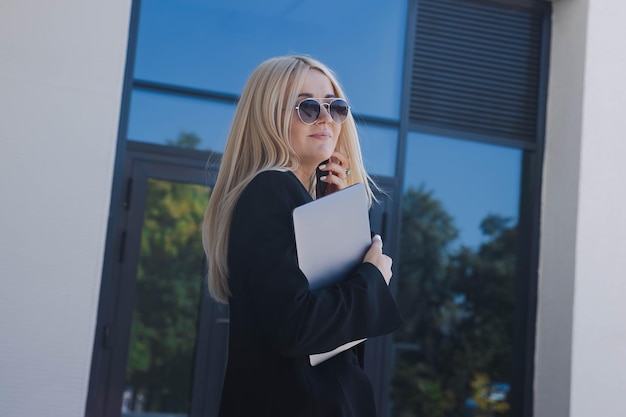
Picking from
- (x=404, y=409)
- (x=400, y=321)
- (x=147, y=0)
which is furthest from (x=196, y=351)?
(x=400, y=321)

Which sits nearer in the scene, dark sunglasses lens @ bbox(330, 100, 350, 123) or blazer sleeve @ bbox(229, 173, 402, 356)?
blazer sleeve @ bbox(229, 173, 402, 356)

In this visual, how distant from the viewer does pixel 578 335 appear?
579 cm

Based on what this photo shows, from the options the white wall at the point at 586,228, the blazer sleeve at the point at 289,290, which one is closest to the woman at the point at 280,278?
the blazer sleeve at the point at 289,290

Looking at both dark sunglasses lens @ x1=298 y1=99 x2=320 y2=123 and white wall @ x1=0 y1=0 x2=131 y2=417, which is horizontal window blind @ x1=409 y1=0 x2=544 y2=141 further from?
dark sunglasses lens @ x1=298 y1=99 x2=320 y2=123

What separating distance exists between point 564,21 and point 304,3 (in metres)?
1.97

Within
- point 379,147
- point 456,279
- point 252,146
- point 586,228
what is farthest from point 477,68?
point 252,146

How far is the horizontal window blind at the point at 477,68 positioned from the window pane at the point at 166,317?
6.35ft

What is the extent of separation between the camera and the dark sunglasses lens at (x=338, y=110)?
6.43 ft

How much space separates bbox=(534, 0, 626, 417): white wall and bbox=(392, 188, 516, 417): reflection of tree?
0.30 metres

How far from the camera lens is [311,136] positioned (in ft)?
6.30

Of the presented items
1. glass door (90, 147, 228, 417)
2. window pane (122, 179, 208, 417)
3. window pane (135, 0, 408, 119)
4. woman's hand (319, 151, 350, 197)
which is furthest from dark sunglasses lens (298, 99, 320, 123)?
window pane (122, 179, 208, 417)

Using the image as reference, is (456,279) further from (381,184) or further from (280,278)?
(280,278)

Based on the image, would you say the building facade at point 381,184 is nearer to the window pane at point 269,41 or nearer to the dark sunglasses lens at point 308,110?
the window pane at point 269,41

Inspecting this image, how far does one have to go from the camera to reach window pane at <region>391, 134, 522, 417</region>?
6.12 meters
